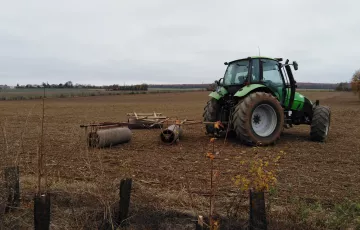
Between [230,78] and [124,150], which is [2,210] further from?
[230,78]

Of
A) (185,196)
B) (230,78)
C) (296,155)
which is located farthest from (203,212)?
(230,78)

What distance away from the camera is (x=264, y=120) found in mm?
8016

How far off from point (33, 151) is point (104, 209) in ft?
14.1

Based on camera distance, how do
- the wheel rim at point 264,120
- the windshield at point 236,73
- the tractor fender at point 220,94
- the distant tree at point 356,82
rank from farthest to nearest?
the distant tree at point 356,82
the tractor fender at point 220,94
the windshield at point 236,73
the wheel rim at point 264,120

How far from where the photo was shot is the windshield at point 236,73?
816 cm

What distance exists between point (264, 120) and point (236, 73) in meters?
1.37

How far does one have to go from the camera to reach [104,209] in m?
3.49

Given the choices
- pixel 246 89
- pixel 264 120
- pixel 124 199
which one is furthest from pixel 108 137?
pixel 124 199

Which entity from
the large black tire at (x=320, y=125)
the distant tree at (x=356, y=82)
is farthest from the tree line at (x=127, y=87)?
the large black tire at (x=320, y=125)

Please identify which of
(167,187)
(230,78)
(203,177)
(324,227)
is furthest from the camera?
(230,78)

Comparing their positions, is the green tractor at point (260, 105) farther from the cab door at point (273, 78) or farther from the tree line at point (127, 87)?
the tree line at point (127, 87)

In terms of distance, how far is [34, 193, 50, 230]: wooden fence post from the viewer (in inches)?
123

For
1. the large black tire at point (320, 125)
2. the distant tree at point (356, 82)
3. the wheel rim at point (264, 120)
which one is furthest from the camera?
the distant tree at point (356, 82)

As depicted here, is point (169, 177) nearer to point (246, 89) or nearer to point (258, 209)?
point (258, 209)
